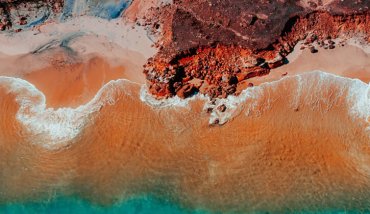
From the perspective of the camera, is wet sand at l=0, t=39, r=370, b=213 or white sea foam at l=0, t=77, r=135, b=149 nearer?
wet sand at l=0, t=39, r=370, b=213

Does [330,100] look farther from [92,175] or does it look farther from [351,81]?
[92,175]

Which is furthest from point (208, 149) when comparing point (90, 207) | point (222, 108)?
point (90, 207)

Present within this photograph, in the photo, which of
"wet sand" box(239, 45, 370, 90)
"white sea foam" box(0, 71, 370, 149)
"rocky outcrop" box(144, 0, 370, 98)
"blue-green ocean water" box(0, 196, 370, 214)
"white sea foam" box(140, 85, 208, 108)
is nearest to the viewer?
"blue-green ocean water" box(0, 196, 370, 214)

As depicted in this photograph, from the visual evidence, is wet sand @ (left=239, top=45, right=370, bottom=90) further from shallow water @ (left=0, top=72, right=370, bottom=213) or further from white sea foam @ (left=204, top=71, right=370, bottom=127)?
shallow water @ (left=0, top=72, right=370, bottom=213)

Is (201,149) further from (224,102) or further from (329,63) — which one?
(329,63)

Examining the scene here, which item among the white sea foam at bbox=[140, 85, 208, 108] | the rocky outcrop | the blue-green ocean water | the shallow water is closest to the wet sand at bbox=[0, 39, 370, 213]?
the shallow water

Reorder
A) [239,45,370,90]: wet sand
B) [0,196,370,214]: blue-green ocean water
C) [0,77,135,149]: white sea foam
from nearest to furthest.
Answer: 1. [0,196,370,214]: blue-green ocean water
2. [0,77,135,149]: white sea foam
3. [239,45,370,90]: wet sand

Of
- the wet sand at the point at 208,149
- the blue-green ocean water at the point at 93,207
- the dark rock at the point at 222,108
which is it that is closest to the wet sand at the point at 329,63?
the wet sand at the point at 208,149
